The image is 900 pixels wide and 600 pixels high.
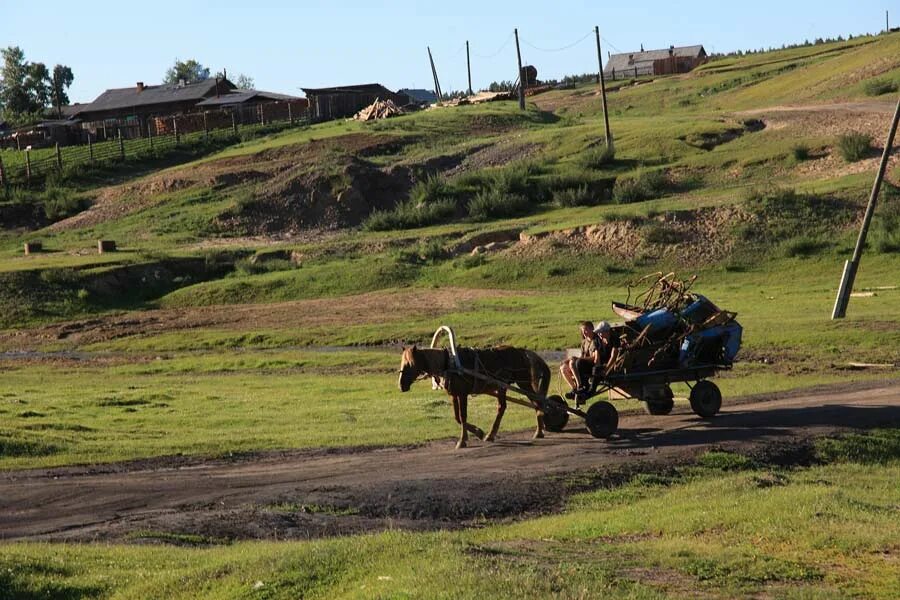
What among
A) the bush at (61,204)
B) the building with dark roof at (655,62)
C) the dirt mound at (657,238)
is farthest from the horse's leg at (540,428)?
the building with dark roof at (655,62)

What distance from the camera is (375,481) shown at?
18.4 metres

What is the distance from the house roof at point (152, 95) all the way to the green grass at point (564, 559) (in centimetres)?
9908

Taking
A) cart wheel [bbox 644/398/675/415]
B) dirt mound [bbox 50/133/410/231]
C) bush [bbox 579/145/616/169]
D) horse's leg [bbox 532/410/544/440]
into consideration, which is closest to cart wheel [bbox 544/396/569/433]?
horse's leg [bbox 532/410/544/440]

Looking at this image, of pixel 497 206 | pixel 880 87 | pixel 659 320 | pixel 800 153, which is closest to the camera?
pixel 659 320

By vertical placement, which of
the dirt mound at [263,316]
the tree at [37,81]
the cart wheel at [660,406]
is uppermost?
the tree at [37,81]

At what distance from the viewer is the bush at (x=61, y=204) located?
71125 millimetres

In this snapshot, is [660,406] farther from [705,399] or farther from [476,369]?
[476,369]

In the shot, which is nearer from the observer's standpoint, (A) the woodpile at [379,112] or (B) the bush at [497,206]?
(B) the bush at [497,206]

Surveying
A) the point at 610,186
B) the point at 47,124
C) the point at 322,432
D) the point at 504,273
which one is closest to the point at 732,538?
the point at 322,432

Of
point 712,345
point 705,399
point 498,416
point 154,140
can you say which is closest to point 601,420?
point 498,416

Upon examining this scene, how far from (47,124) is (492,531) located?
10126 centimetres

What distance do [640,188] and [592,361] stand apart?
3746cm

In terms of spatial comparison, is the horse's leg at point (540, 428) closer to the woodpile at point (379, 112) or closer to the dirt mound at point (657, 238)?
the dirt mound at point (657, 238)

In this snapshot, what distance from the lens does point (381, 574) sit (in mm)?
11688
